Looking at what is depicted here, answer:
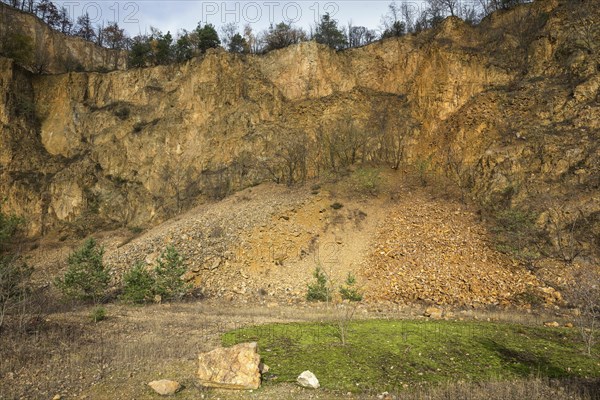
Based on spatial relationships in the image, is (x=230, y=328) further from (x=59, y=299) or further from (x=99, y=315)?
(x=59, y=299)

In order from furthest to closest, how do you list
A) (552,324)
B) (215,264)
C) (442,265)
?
(215,264) < (442,265) < (552,324)

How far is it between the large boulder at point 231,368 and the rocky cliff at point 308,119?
2186 cm

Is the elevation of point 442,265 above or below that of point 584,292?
above

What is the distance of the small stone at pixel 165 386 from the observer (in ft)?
21.3

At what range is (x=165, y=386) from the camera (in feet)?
21.5

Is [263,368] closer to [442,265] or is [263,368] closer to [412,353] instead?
[412,353]

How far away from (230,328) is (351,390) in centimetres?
583

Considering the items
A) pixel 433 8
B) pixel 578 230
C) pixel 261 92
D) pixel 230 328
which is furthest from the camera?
pixel 433 8

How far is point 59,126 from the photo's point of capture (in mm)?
39094

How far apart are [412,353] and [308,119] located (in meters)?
29.9

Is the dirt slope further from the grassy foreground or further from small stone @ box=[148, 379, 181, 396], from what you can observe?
small stone @ box=[148, 379, 181, 396]

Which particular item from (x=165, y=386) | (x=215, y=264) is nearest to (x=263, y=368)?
(x=165, y=386)

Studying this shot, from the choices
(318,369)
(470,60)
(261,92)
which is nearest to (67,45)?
(261,92)

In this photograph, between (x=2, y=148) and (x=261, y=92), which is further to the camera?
(x=261, y=92)
